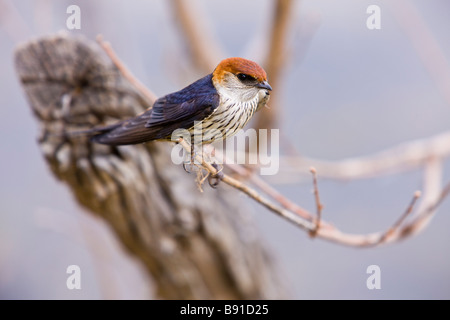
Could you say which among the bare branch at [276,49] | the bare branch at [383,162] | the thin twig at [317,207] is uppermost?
the bare branch at [276,49]

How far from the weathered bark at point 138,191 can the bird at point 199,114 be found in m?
0.42

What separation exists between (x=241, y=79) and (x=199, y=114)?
133 mm

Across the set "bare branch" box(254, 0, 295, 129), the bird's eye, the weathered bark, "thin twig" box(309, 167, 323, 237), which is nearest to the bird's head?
the bird's eye

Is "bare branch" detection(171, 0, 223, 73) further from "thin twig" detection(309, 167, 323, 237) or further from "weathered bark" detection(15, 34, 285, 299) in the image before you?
"thin twig" detection(309, 167, 323, 237)

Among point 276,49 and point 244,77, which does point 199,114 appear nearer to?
point 244,77

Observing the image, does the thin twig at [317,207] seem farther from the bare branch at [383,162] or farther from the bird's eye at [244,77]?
the bare branch at [383,162]

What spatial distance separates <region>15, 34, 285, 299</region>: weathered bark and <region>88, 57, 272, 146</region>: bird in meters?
0.42

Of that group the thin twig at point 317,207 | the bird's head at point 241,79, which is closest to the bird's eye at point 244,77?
the bird's head at point 241,79

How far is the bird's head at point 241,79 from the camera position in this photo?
89cm

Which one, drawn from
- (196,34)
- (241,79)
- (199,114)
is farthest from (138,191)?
(196,34)

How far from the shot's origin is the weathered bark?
1377 millimetres

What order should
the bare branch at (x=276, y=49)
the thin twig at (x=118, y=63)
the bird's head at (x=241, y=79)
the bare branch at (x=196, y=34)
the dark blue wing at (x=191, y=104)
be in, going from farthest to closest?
the bare branch at (x=196, y=34) < the bare branch at (x=276, y=49) < the thin twig at (x=118, y=63) < the dark blue wing at (x=191, y=104) < the bird's head at (x=241, y=79)

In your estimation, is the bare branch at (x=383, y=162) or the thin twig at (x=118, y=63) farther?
the bare branch at (x=383, y=162)
